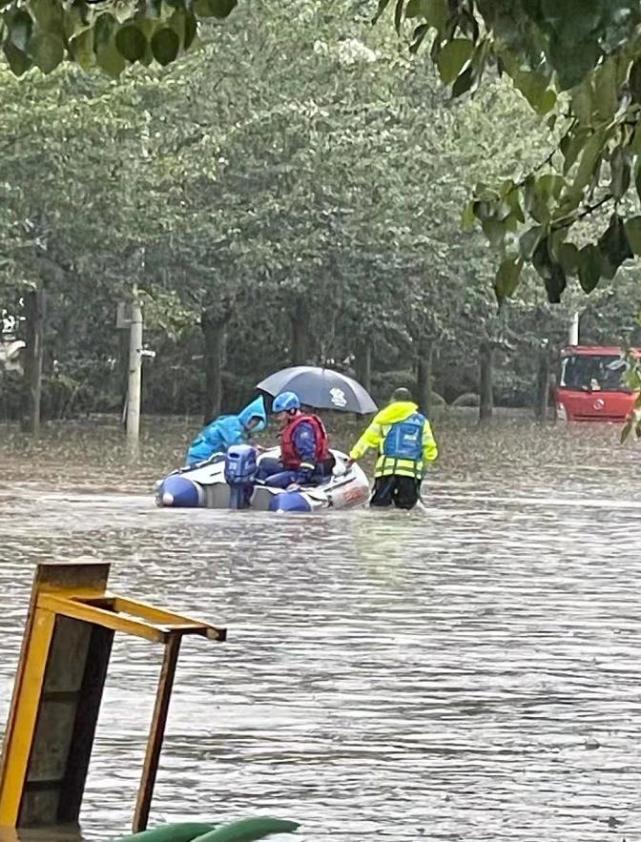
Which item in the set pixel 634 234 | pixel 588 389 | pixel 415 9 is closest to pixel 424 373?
A: pixel 588 389

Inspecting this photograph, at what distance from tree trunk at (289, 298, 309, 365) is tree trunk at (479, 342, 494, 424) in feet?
28.0

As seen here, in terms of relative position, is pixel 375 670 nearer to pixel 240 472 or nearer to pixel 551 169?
pixel 551 169

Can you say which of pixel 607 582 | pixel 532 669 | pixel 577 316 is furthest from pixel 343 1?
pixel 532 669

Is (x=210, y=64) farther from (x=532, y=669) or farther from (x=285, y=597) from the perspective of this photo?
(x=532, y=669)

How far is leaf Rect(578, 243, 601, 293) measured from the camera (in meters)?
4.61

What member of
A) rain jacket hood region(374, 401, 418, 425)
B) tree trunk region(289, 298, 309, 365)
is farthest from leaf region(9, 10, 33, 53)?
tree trunk region(289, 298, 309, 365)

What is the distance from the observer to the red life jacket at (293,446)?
26125 millimetres

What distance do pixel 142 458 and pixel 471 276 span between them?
65.4 feet

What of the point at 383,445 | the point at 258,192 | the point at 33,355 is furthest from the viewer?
the point at 258,192

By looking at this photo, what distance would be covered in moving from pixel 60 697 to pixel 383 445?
743 inches

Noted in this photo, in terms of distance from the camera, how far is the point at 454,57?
4797 millimetres

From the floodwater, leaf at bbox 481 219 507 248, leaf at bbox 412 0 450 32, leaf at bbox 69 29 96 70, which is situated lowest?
the floodwater

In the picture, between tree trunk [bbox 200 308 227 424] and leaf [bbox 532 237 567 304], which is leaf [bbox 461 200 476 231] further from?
tree trunk [bbox 200 308 227 424]

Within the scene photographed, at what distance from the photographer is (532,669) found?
1281 cm
